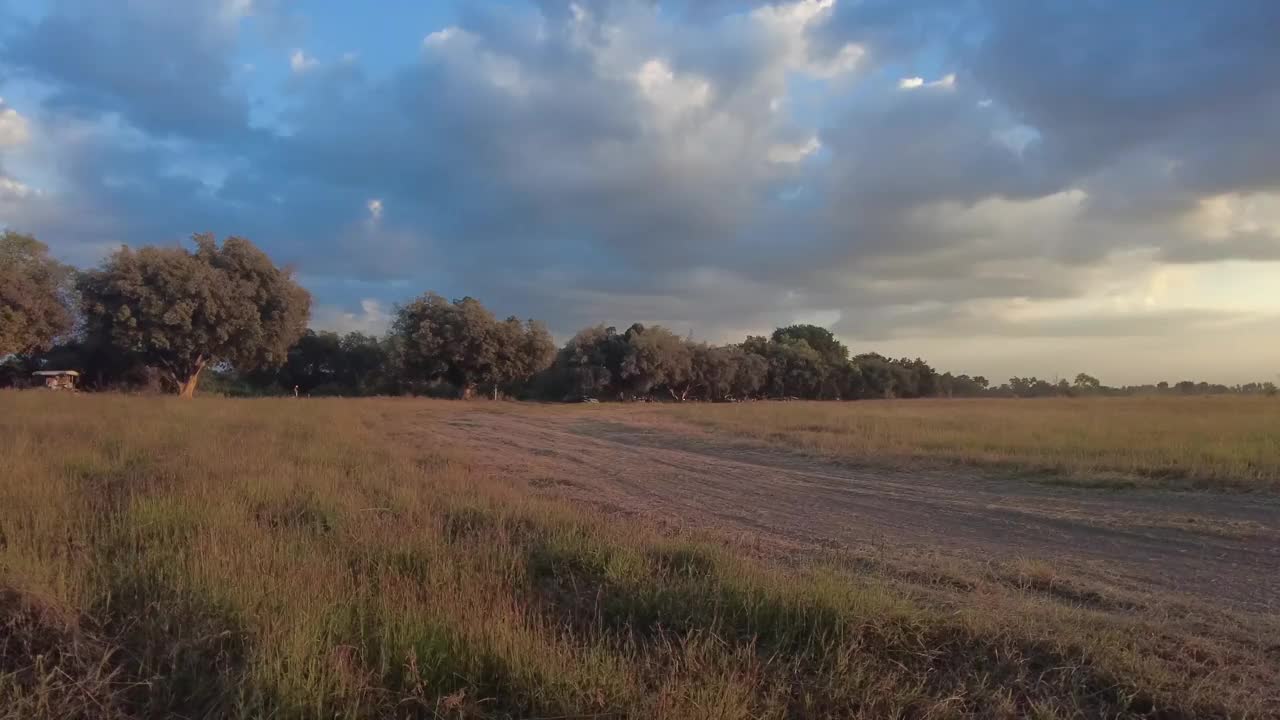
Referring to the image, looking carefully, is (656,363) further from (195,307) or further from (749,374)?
(195,307)

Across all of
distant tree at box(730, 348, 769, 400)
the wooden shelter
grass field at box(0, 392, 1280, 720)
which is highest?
distant tree at box(730, 348, 769, 400)

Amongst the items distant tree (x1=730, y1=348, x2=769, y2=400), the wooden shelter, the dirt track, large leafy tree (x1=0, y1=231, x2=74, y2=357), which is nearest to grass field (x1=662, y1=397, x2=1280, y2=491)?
the dirt track

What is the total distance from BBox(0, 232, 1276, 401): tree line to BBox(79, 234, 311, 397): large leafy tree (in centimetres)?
8

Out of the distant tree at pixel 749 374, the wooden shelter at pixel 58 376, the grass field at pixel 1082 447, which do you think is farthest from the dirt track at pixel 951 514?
the distant tree at pixel 749 374

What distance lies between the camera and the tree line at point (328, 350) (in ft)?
119

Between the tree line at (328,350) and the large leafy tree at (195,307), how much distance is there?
78 mm

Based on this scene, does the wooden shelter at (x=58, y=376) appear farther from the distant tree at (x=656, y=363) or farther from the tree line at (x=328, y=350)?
the distant tree at (x=656, y=363)

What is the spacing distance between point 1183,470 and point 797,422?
16.0 metres

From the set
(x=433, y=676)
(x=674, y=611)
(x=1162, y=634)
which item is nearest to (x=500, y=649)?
(x=433, y=676)

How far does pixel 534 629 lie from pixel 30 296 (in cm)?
4517

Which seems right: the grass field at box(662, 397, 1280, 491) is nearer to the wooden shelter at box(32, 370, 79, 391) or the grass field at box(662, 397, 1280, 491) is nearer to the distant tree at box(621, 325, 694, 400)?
the distant tree at box(621, 325, 694, 400)

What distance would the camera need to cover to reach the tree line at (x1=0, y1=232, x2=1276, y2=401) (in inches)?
1428

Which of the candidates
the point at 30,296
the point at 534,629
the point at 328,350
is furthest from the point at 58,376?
the point at 534,629

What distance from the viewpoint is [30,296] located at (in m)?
36.5
